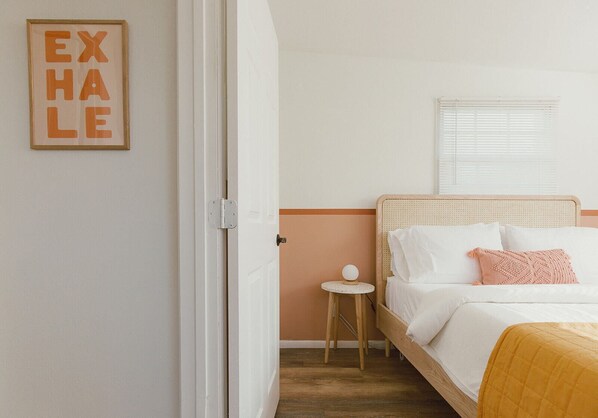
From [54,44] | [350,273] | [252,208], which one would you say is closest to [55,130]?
[54,44]

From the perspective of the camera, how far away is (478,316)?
5.84ft

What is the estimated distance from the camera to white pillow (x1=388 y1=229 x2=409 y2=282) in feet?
9.50

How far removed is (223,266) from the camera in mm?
1214

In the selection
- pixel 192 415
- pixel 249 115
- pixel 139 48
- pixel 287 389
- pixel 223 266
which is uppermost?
pixel 139 48

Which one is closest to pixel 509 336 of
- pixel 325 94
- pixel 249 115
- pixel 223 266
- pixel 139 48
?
pixel 223 266

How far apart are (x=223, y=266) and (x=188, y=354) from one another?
277 mm

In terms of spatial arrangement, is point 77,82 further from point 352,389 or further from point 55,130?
point 352,389

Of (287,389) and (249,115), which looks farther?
(287,389)

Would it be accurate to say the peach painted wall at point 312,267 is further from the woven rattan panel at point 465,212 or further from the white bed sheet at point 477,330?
the white bed sheet at point 477,330

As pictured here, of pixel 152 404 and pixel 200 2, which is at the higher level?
pixel 200 2

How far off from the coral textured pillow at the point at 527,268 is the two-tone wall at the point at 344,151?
87cm

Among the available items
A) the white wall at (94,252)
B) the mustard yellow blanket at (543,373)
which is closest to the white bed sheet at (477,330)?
the mustard yellow blanket at (543,373)

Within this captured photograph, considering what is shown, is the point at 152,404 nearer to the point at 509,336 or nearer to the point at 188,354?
the point at 188,354

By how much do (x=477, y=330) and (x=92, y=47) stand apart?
1.78 metres
